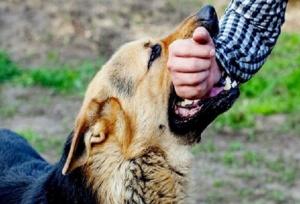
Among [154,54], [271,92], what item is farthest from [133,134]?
[271,92]

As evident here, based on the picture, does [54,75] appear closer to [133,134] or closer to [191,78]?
[133,134]

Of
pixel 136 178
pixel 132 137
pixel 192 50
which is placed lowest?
pixel 136 178

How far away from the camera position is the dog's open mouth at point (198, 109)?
528 cm

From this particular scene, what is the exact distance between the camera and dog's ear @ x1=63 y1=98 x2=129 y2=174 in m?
5.00

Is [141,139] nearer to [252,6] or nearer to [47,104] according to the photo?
[252,6]

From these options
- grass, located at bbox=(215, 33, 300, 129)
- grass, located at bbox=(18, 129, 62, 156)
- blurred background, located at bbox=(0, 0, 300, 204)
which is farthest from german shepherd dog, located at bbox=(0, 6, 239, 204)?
grass, located at bbox=(215, 33, 300, 129)

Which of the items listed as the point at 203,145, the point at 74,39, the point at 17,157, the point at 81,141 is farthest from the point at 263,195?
the point at 74,39

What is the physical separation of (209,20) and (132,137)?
80 cm

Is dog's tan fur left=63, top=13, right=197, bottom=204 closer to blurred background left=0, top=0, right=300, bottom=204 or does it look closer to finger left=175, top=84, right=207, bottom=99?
finger left=175, top=84, right=207, bottom=99

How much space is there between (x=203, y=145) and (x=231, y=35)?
10.7ft

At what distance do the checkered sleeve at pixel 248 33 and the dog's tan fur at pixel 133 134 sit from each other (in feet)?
0.80

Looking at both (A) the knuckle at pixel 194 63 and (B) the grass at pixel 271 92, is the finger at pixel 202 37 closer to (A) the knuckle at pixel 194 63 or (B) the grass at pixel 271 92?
(A) the knuckle at pixel 194 63

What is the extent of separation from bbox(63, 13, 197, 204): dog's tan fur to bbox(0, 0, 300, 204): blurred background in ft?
5.39

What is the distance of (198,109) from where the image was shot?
5289 mm
